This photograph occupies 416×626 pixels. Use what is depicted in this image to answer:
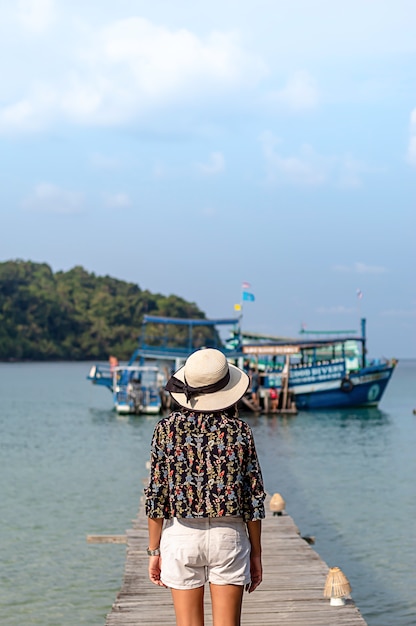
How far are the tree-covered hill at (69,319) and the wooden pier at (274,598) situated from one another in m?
167

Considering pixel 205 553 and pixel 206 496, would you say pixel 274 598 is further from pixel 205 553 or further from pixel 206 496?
pixel 206 496

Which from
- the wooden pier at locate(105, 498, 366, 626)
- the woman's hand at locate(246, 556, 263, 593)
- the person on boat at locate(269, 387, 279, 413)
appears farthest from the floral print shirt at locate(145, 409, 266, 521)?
the person on boat at locate(269, 387, 279, 413)

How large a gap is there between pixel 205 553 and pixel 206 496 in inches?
11.0

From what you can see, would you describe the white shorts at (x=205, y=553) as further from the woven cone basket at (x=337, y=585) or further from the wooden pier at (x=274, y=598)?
the woven cone basket at (x=337, y=585)

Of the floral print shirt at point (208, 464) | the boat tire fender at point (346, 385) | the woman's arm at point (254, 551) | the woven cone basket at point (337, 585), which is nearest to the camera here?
the floral print shirt at point (208, 464)

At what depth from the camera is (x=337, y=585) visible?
278 inches

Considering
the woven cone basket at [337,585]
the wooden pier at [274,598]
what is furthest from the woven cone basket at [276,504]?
the woven cone basket at [337,585]

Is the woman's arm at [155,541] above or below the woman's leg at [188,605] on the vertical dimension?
above

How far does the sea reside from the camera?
10758mm

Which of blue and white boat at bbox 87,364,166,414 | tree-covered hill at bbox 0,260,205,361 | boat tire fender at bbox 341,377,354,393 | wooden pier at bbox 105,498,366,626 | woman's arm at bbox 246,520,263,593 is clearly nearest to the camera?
woman's arm at bbox 246,520,263,593

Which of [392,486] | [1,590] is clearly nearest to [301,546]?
[1,590]

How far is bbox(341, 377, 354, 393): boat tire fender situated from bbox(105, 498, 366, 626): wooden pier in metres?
37.7

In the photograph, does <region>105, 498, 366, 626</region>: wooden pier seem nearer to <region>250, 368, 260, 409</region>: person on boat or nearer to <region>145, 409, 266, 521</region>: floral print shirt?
<region>145, 409, 266, 521</region>: floral print shirt

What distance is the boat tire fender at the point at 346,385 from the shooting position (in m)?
46.6
